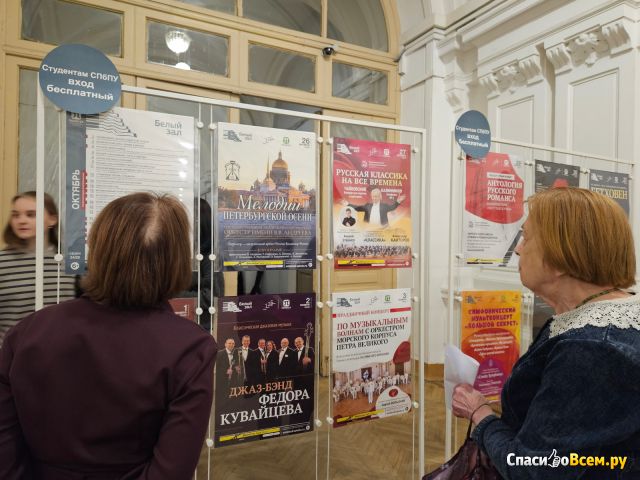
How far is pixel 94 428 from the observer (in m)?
0.94

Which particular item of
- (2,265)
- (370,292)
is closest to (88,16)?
(2,265)

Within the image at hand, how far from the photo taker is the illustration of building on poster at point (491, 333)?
8.45 ft

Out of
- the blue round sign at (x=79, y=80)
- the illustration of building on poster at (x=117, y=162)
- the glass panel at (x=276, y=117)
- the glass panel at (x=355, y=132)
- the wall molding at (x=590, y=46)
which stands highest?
the wall molding at (x=590, y=46)

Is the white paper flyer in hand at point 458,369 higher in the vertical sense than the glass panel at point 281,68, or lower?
lower

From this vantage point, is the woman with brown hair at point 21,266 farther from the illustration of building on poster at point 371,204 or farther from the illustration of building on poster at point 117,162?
the illustration of building on poster at point 371,204

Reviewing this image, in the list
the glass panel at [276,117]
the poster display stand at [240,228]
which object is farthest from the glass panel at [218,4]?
the poster display stand at [240,228]

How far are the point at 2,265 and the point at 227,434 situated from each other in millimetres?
1410

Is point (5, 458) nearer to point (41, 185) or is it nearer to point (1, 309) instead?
point (41, 185)

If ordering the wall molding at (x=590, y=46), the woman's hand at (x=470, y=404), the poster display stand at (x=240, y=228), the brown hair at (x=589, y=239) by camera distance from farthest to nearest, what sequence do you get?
the wall molding at (x=590, y=46) → the poster display stand at (x=240, y=228) → the woman's hand at (x=470, y=404) → the brown hair at (x=589, y=239)

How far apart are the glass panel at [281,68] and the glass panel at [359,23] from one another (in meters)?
0.54

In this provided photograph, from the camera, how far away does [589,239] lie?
1094mm

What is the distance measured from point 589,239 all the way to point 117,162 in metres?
1.65

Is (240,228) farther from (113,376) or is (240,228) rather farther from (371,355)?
(113,376)

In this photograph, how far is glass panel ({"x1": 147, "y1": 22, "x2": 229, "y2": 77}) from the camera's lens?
4020 mm
